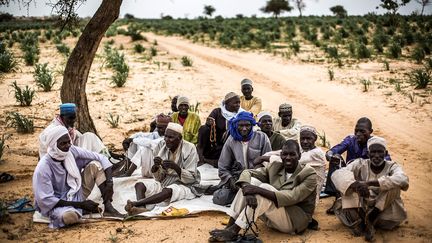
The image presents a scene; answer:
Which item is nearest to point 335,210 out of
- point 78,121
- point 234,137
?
point 234,137

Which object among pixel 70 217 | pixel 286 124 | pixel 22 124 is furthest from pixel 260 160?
pixel 22 124

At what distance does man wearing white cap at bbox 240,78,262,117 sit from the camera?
740 cm

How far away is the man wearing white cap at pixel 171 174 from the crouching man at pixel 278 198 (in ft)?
3.51

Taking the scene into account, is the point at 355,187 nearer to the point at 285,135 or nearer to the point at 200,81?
the point at 285,135

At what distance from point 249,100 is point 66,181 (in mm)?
3710

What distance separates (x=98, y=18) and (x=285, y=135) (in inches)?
148

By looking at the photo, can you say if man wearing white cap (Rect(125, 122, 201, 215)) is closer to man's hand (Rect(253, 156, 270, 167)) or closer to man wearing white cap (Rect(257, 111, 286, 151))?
man's hand (Rect(253, 156, 270, 167))

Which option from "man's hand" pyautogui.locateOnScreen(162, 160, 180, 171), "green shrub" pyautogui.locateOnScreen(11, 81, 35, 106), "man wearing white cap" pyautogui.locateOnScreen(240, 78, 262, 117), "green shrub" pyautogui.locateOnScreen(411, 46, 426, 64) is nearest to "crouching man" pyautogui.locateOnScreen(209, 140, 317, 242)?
"man's hand" pyautogui.locateOnScreen(162, 160, 180, 171)

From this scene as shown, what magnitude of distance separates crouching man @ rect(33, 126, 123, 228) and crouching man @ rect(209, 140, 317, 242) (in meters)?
1.62

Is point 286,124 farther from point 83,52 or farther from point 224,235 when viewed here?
point 83,52

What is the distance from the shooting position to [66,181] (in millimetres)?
4938

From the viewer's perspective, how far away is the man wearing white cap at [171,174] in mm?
5164

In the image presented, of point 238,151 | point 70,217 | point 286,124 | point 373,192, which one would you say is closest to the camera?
point 373,192

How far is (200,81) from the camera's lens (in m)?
13.7
